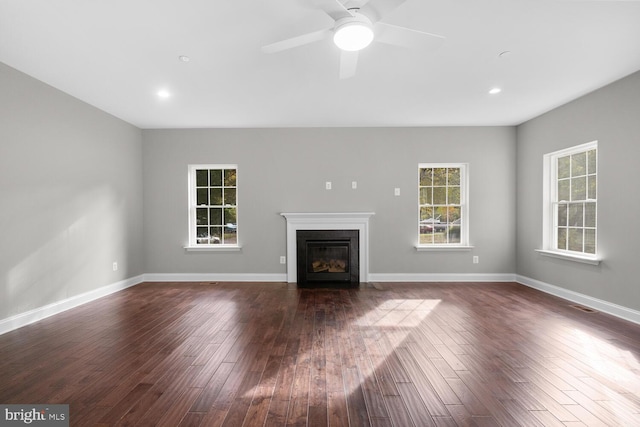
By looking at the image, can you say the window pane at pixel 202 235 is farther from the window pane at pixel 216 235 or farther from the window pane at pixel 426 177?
the window pane at pixel 426 177

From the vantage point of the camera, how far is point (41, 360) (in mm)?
2311

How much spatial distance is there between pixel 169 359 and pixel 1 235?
2.17 meters

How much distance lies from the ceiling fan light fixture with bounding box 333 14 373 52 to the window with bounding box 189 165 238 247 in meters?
3.55

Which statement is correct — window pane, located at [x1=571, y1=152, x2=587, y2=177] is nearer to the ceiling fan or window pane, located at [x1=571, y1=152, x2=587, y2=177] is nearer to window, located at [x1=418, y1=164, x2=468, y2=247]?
window, located at [x1=418, y1=164, x2=468, y2=247]

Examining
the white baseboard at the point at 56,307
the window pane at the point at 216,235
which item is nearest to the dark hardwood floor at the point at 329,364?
the white baseboard at the point at 56,307

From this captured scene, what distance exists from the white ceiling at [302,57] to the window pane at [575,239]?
174 centimetres

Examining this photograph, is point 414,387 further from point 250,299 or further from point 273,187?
point 273,187

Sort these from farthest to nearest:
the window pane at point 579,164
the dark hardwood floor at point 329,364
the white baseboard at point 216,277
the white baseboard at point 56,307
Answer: the white baseboard at point 216,277
the window pane at point 579,164
the white baseboard at point 56,307
the dark hardwood floor at point 329,364

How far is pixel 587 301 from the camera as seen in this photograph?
144 inches

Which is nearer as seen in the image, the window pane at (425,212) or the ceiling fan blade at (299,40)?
the ceiling fan blade at (299,40)

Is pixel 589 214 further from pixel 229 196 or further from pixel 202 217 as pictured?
pixel 202 217

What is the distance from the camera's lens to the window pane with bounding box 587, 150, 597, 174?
146 inches

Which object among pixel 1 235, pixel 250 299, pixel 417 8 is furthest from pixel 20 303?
pixel 417 8

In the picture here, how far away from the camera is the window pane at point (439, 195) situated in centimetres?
513
